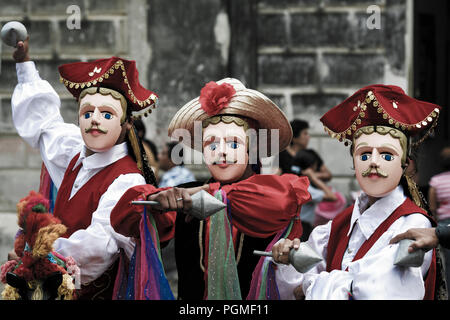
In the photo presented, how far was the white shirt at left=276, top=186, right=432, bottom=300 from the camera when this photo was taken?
11.5ft

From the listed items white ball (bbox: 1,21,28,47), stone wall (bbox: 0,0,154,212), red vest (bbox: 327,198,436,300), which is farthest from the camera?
stone wall (bbox: 0,0,154,212)

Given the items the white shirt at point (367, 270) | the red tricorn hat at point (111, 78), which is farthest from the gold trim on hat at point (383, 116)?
the red tricorn hat at point (111, 78)

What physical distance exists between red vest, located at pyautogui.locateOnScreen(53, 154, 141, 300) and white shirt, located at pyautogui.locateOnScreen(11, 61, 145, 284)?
4 centimetres

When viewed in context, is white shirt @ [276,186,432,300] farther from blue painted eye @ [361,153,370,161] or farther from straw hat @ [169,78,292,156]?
straw hat @ [169,78,292,156]

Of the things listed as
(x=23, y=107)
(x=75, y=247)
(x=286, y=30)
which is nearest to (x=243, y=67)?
(x=286, y=30)

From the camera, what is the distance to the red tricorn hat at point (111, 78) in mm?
4395

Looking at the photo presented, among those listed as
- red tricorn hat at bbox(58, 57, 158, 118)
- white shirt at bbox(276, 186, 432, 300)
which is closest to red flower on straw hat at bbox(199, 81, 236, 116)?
red tricorn hat at bbox(58, 57, 158, 118)

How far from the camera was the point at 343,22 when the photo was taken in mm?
7656

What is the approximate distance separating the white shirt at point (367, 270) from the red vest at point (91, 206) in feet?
3.19

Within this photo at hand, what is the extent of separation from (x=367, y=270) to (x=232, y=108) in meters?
1.04

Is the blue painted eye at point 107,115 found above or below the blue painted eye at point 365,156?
above

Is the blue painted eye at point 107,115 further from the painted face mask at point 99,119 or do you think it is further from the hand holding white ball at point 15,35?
the hand holding white ball at point 15,35
